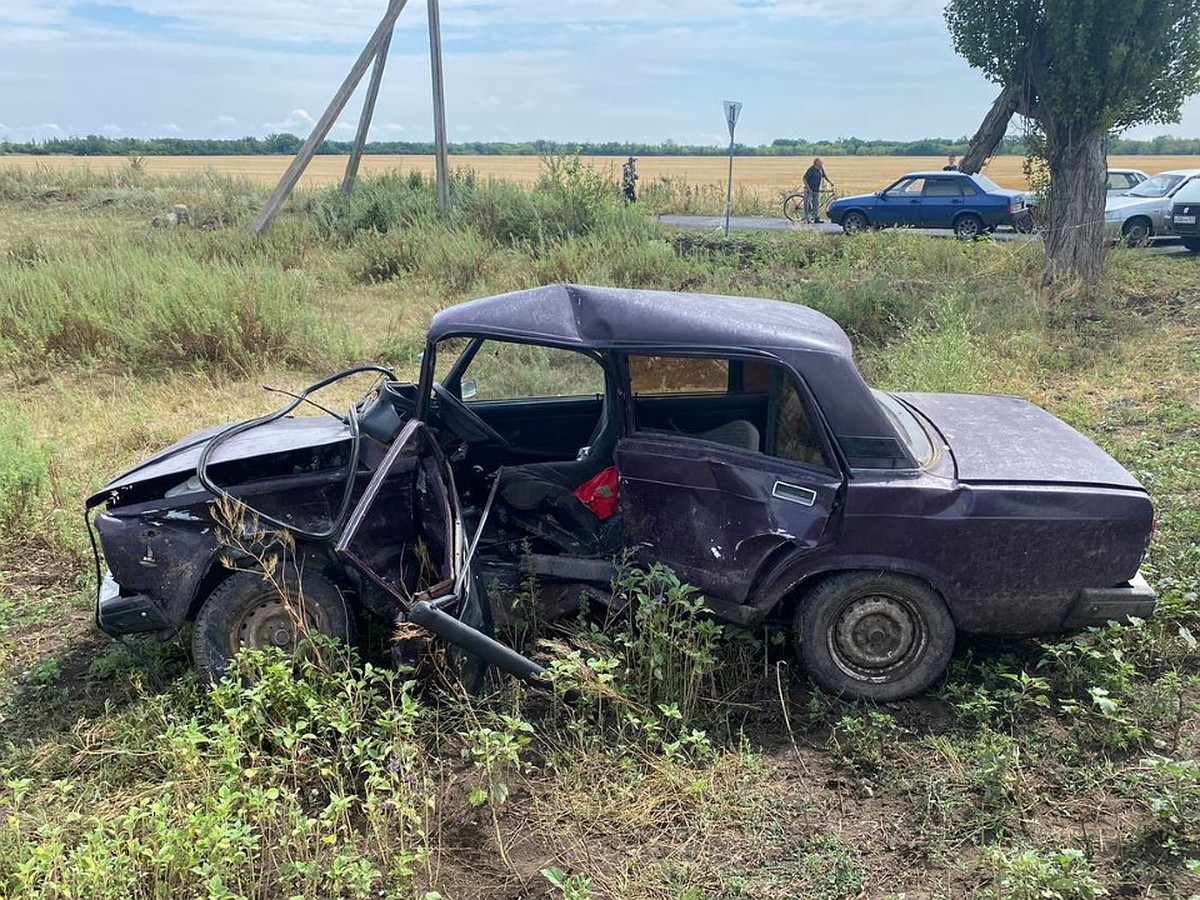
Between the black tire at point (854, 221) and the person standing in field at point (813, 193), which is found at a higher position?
the person standing in field at point (813, 193)

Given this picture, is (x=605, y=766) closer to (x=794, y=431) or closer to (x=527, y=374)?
(x=794, y=431)

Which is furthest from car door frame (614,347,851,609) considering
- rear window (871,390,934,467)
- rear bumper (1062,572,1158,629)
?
rear bumper (1062,572,1158,629)

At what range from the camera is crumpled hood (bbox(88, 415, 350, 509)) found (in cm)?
406

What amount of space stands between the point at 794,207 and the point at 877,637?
21162 mm

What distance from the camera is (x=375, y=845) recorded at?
3158 millimetres

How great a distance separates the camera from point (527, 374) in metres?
4.82

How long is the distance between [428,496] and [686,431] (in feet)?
3.99

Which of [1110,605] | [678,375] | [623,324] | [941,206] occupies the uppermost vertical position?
[941,206]

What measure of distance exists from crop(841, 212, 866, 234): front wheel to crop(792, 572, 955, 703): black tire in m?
16.2

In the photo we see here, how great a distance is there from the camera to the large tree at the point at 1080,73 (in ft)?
35.8

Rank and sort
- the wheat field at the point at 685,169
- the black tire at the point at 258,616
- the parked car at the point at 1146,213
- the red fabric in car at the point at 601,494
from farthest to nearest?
1. the wheat field at the point at 685,169
2. the parked car at the point at 1146,213
3. the red fabric in car at the point at 601,494
4. the black tire at the point at 258,616

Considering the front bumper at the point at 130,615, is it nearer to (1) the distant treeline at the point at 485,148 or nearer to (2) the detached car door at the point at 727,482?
(2) the detached car door at the point at 727,482

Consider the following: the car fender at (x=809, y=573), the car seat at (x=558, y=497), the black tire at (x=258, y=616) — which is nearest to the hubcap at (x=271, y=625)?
the black tire at (x=258, y=616)

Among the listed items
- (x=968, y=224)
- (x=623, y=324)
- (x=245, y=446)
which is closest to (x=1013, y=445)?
(x=623, y=324)
